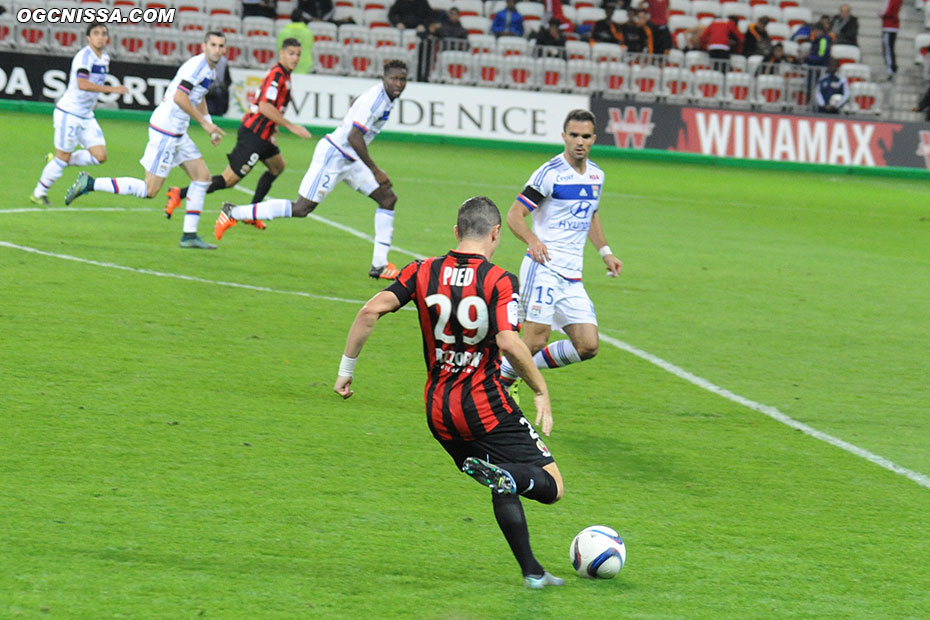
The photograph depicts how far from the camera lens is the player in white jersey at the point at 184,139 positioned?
1277 centimetres

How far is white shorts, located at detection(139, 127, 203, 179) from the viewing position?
42.8 feet

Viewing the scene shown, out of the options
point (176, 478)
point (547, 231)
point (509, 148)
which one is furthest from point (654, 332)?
point (509, 148)

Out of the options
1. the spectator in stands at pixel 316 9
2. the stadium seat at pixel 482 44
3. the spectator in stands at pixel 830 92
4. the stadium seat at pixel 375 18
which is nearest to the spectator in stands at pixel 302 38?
the spectator in stands at pixel 316 9

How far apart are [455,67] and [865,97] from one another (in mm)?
10640

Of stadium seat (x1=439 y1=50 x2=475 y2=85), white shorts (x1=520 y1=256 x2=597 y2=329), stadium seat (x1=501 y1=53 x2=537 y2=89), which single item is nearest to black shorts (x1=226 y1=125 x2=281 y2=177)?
white shorts (x1=520 y1=256 x2=597 y2=329)

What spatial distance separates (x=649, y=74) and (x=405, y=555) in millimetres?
24896

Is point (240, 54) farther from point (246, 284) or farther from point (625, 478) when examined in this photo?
point (625, 478)

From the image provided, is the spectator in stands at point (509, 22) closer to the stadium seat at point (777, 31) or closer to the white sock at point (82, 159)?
the stadium seat at point (777, 31)

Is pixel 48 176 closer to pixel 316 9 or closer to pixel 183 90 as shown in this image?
pixel 183 90

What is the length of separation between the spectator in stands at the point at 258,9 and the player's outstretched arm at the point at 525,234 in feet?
72.1

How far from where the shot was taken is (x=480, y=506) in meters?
6.37

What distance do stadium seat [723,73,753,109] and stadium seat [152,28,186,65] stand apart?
43.3 ft

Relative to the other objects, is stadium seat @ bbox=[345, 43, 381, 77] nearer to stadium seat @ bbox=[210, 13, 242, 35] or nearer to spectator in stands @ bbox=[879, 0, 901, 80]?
stadium seat @ bbox=[210, 13, 242, 35]

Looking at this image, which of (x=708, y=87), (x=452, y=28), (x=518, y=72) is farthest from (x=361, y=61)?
(x=708, y=87)
